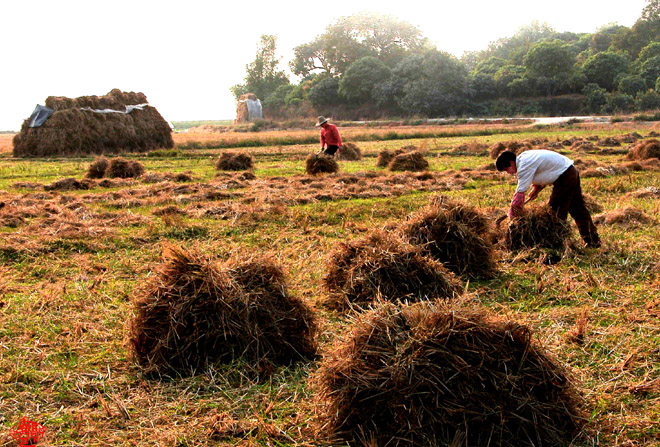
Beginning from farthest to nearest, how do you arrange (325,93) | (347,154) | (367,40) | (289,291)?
(367,40)
(325,93)
(347,154)
(289,291)

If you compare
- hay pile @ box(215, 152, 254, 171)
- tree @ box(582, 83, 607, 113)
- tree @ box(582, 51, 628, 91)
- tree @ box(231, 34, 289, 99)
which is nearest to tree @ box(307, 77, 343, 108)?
tree @ box(231, 34, 289, 99)

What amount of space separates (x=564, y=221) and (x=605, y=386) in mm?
4225

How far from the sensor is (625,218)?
917 cm

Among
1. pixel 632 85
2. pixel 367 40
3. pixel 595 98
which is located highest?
pixel 367 40

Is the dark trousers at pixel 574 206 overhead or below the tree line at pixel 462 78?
below

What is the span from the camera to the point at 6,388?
4172 mm

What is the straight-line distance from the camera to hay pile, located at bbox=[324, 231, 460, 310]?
5652 mm

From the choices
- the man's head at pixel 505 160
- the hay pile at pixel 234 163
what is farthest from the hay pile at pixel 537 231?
the hay pile at pixel 234 163

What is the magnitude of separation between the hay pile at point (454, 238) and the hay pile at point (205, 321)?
8.49 feet

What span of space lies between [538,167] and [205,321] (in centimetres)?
519

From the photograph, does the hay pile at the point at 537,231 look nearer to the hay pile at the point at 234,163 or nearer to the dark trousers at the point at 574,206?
the dark trousers at the point at 574,206

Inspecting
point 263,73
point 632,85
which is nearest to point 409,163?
point 632,85

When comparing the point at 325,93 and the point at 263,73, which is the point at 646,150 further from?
the point at 263,73

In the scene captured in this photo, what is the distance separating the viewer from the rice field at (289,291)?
3.73m
